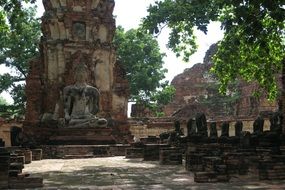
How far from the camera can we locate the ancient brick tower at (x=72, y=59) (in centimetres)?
2248

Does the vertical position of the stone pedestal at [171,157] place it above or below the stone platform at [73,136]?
below

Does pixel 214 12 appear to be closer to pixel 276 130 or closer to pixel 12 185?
pixel 276 130

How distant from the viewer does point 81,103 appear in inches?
841

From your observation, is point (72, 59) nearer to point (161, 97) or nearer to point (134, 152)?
point (134, 152)

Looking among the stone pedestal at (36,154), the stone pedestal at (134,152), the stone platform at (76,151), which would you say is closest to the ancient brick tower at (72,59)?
the stone platform at (76,151)

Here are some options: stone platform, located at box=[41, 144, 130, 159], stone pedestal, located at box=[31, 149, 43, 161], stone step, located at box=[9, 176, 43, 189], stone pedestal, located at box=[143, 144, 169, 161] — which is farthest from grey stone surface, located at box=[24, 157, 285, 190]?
stone platform, located at box=[41, 144, 130, 159]

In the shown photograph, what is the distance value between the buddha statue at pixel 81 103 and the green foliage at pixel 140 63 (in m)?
12.3

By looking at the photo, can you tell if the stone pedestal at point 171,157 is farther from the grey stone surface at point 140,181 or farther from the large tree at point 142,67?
the large tree at point 142,67

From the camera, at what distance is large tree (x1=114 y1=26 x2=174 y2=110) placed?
34.1 meters

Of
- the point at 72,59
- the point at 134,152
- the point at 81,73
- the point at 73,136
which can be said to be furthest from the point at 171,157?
the point at 72,59

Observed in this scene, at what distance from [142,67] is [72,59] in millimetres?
12329

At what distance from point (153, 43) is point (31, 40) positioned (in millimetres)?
9296

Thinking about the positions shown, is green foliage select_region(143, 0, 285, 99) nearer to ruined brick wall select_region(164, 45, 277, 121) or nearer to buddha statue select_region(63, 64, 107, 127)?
buddha statue select_region(63, 64, 107, 127)

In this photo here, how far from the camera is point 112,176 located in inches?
394
